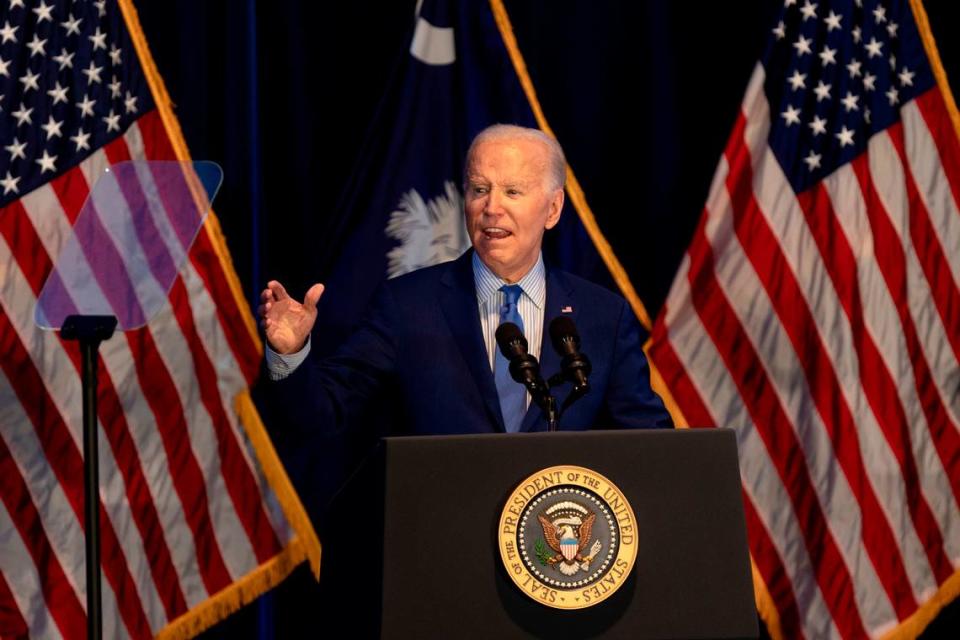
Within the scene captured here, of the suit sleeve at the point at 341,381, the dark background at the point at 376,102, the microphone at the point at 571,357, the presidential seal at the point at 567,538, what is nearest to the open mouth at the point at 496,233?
the suit sleeve at the point at 341,381

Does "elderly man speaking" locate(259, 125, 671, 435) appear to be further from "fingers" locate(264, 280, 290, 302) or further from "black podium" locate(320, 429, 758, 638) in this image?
"black podium" locate(320, 429, 758, 638)

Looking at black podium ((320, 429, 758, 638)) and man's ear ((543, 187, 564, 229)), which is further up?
man's ear ((543, 187, 564, 229))

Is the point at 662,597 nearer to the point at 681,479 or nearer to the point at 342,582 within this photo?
the point at 681,479

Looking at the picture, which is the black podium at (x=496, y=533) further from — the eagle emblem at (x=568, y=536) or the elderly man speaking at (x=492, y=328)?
the elderly man speaking at (x=492, y=328)

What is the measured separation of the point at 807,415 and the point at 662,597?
2.22 meters

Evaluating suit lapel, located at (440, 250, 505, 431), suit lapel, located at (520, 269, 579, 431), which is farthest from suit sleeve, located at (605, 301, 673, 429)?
suit lapel, located at (440, 250, 505, 431)

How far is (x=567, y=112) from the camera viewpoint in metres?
4.18

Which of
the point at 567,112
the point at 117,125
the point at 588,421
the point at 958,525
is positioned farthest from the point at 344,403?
the point at 958,525

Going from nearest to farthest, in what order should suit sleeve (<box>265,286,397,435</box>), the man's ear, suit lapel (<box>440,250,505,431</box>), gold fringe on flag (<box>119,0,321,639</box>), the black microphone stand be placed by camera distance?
suit sleeve (<box>265,286,397,435</box>) < the black microphone stand < suit lapel (<box>440,250,505,431</box>) < the man's ear < gold fringe on flag (<box>119,0,321,639</box>)

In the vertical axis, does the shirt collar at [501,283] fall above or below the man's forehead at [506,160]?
below

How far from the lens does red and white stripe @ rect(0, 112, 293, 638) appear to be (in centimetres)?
350

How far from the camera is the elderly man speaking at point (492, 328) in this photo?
2.57 metres

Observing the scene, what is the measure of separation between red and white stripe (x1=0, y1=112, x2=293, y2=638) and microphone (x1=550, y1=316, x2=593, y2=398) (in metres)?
1.96

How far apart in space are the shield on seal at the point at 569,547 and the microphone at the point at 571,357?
0.31 meters
